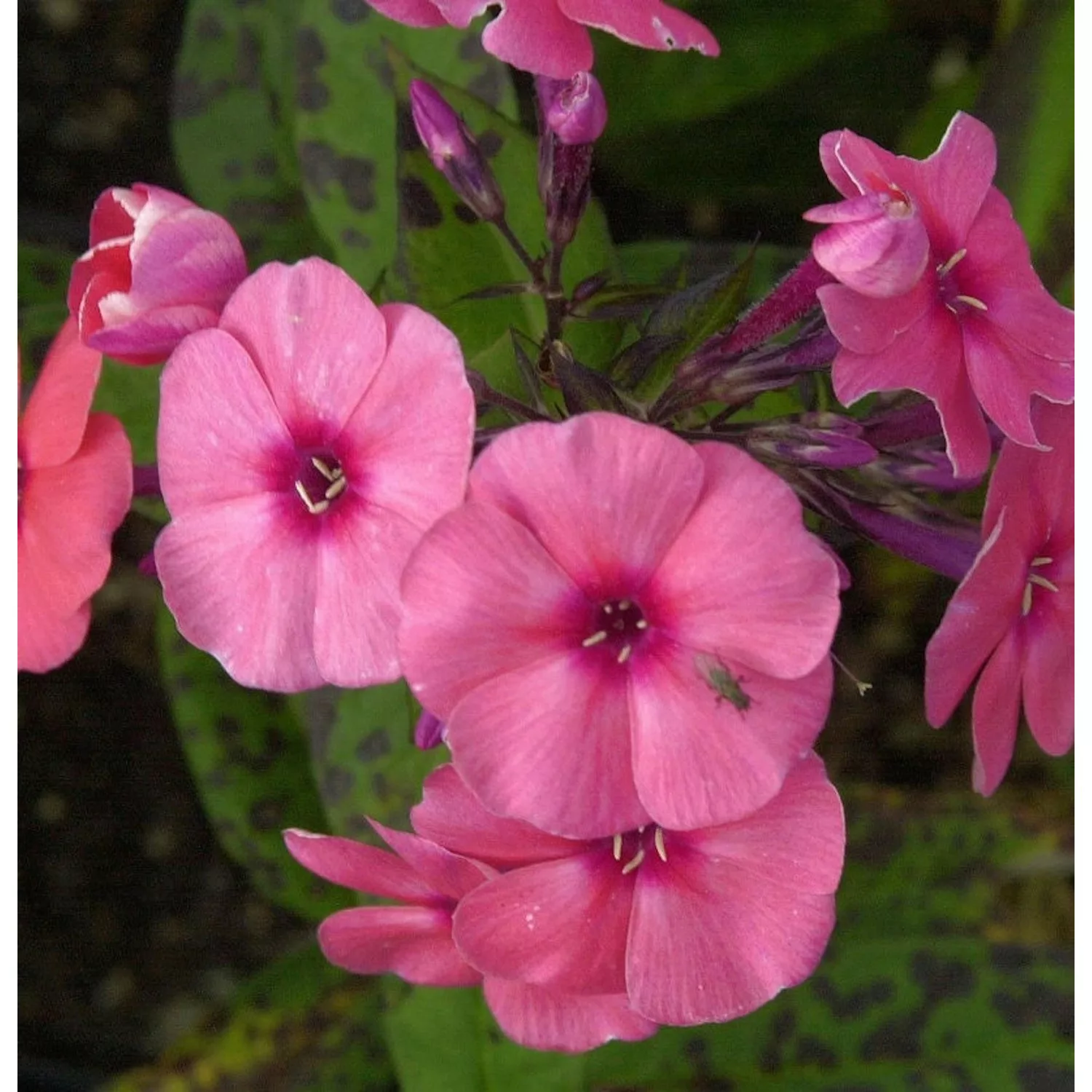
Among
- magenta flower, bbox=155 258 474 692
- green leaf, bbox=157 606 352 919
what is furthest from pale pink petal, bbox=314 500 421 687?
green leaf, bbox=157 606 352 919

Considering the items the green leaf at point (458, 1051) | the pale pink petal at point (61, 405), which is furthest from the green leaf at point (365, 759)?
the pale pink petal at point (61, 405)

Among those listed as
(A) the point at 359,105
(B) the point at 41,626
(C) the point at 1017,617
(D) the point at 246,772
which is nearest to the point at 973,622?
(C) the point at 1017,617

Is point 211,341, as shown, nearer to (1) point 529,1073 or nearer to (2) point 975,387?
(2) point 975,387

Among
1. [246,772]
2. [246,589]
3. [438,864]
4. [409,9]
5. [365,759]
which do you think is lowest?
[246,772]

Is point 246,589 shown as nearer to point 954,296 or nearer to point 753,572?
point 753,572

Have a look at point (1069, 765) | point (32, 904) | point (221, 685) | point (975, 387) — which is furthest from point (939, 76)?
point (32, 904)

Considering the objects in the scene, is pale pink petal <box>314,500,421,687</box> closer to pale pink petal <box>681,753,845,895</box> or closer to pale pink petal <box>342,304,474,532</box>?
pale pink petal <box>342,304,474,532</box>
